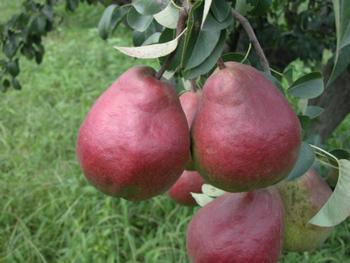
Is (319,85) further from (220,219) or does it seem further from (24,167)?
(24,167)

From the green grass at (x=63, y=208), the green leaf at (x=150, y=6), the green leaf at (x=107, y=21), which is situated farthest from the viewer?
the green grass at (x=63, y=208)

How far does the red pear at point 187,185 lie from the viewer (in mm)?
875

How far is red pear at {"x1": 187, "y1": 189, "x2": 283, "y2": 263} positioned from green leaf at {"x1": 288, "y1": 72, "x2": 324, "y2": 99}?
14 cm

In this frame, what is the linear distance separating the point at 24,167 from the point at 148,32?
1897mm

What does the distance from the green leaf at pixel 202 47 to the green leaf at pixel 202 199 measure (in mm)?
331

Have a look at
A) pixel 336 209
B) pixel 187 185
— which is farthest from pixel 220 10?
pixel 187 185

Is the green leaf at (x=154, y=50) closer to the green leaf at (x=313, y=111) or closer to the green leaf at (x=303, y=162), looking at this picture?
the green leaf at (x=303, y=162)

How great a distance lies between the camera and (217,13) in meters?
0.57

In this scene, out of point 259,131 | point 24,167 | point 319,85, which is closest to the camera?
point 259,131

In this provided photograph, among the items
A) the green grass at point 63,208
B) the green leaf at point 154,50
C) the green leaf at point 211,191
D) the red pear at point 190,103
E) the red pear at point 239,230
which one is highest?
the green leaf at point 154,50

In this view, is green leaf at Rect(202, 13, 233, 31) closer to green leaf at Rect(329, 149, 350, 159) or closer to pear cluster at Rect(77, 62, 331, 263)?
pear cluster at Rect(77, 62, 331, 263)

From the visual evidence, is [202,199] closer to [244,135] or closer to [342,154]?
[342,154]

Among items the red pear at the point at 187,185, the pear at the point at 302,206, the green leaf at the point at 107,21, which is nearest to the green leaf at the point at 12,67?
the green leaf at the point at 107,21

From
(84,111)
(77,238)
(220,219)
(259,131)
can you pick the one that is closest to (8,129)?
(84,111)
